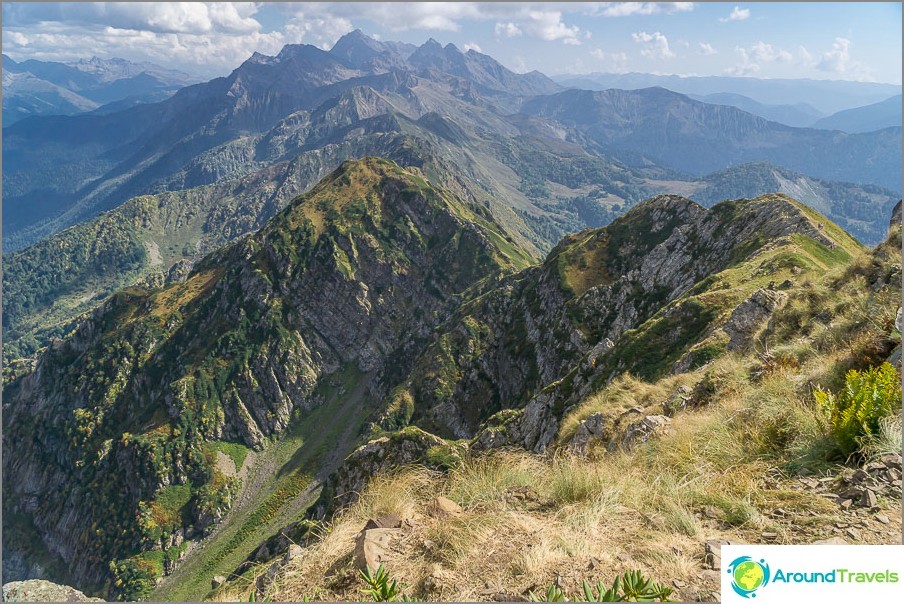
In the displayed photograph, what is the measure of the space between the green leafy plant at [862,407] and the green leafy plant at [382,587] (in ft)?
32.1

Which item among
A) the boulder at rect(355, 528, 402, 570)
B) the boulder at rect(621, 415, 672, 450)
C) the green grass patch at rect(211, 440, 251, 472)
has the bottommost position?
the green grass patch at rect(211, 440, 251, 472)

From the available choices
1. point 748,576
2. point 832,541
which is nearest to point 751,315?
point 832,541

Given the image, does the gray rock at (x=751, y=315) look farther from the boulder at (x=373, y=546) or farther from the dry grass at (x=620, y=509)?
the boulder at (x=373, y=546)

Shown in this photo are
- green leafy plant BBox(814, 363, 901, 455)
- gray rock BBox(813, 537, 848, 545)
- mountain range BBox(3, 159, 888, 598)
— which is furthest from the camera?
mountain range BBox(3, 159, 888, 598)

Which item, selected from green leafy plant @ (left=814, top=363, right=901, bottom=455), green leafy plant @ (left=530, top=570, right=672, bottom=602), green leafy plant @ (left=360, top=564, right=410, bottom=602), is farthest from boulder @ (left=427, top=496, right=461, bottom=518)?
green leafy plant @ (left=814, top=363, right=901, bottom=455)

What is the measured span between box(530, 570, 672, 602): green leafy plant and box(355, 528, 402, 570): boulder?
126 inches

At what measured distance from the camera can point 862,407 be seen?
9.65 m

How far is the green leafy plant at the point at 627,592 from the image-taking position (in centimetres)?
729

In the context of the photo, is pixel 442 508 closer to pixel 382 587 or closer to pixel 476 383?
pixel 382 587

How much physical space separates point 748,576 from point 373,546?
6.80 meters

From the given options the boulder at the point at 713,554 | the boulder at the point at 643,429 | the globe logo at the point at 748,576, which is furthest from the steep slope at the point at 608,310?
the globe logo at the point at 748,576

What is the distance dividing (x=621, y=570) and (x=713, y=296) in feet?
149

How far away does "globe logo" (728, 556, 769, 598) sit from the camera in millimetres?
7672

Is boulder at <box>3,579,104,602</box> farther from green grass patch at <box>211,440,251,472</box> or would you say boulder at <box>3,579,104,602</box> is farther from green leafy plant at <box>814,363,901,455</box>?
green grass patch at <box>211,440,251,472</box>
